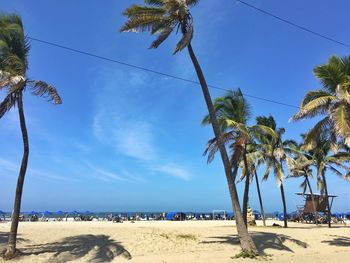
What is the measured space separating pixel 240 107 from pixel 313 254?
8.20 meters

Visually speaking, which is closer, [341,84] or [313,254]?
[313,254]

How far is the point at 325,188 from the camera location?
3803 cm

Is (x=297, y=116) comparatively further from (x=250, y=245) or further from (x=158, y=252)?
(x=158, y=252)

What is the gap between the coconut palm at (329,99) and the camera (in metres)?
19.7

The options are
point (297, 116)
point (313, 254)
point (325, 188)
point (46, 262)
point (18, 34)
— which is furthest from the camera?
point (325, 188)

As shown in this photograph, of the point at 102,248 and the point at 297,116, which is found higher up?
the point at 297,116

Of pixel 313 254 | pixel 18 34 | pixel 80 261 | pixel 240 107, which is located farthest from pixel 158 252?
pixel 18 34

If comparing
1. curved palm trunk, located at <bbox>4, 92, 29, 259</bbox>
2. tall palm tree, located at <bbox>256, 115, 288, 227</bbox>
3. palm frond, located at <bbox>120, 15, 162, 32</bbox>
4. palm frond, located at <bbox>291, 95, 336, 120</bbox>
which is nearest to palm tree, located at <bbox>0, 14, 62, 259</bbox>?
curved palm trunk, located at <bbox>4, 92, 29, 259</bbox>

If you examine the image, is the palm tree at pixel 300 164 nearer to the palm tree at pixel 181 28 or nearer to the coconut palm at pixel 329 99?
the coconut palm at pixel 329 99

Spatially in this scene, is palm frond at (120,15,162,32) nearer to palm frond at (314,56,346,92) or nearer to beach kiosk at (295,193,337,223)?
palm frond at (314,56,346,92)

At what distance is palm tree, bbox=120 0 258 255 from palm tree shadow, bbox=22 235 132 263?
4774mm

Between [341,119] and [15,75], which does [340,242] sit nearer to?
[341,119]

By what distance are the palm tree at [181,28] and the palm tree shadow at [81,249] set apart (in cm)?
477

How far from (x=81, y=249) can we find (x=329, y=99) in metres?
13.6
